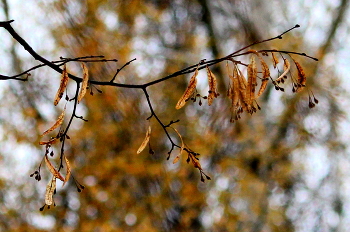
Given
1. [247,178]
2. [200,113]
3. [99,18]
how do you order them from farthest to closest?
1. [200,113]
2. [247,178]
3. [99,18]

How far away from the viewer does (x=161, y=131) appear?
4.89 meters

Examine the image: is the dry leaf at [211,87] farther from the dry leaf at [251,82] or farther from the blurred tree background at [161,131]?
the blurred tree background at [161,131]

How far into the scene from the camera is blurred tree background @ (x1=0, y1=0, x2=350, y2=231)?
445 centimetres

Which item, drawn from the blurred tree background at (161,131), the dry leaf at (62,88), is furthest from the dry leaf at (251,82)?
the blurred tree background at (161,131)

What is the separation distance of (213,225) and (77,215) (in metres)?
1.50

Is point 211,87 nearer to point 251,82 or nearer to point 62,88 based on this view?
point 251,82

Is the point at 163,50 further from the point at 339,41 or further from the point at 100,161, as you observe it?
the point at 339,41

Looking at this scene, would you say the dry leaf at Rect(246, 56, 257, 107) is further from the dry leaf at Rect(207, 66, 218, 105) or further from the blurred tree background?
the blurred tree background

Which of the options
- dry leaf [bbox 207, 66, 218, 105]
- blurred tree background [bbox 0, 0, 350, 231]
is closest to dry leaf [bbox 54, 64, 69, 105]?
dry leaf [bbox 207, 66, 218, 105]

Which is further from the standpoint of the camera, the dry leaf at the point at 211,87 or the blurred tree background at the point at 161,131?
the blurred tree background at the point at 161,131

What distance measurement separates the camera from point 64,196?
4996 millimetres

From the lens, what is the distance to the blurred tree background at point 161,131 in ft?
14.6

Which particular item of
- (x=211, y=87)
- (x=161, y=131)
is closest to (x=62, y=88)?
(x=211, y=87)

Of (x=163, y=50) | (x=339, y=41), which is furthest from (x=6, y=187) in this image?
(x=339, y=41)
